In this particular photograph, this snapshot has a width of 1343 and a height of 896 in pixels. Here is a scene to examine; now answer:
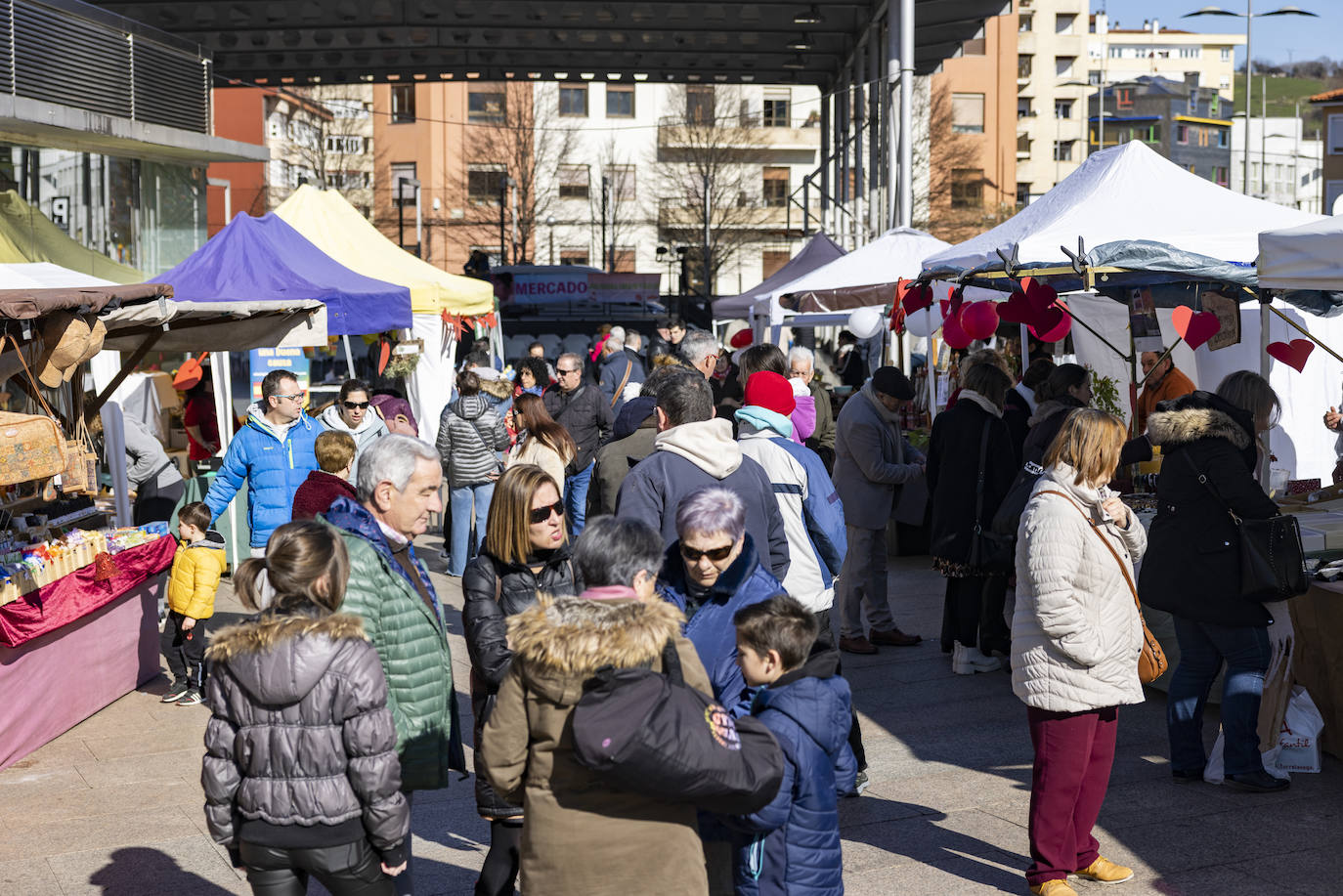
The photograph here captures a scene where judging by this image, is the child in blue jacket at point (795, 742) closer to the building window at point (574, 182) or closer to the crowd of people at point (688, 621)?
the crowd of people at point (688, 621)

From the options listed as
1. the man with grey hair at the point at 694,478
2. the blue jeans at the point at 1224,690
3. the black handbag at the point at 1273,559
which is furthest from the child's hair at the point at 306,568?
the blue jeans at the point at 1224,690

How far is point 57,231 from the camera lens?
14938mm

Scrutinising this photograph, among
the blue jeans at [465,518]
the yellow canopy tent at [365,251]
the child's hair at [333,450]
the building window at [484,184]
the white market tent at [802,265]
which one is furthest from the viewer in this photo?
the building window at [484,184]

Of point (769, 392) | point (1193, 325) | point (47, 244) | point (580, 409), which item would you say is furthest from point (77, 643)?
point (47, 244)

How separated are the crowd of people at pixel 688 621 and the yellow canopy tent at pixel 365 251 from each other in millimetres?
6178

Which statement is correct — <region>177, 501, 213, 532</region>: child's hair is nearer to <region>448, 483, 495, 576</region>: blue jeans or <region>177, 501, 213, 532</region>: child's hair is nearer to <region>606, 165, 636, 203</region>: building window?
<region>448, 483, 495, 576</region>: blue jeans

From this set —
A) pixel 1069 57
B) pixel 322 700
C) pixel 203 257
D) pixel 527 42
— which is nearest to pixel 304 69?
pixel 527 42

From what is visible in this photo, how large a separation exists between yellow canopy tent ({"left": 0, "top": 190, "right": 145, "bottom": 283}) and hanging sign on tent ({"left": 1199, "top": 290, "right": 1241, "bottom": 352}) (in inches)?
422

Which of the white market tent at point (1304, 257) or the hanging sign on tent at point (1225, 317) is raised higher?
the white market tent at point (1304, 257)

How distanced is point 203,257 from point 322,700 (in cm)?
898

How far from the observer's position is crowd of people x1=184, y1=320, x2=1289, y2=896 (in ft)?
9.91

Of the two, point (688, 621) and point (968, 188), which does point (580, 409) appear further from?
point (968, 188)

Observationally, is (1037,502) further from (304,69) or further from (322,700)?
(304,69)

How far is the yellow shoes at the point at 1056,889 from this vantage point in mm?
4633
